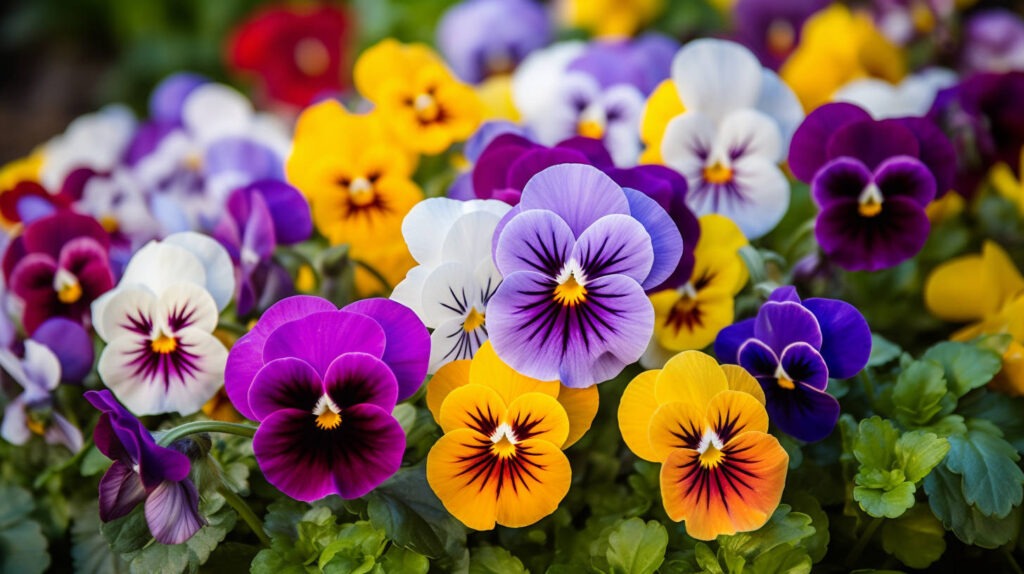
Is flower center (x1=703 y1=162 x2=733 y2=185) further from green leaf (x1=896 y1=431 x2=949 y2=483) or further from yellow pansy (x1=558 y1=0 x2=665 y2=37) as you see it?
yellow pansy (x1=558 y1=0 x2=665 y2=37)

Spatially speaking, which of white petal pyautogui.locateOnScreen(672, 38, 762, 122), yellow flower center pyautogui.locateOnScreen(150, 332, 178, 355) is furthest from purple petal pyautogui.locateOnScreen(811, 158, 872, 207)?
yellow flower center pyautogui.locateOnScreen(150, 332, 178, 355)

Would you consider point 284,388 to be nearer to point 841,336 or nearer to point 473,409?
point 473,409

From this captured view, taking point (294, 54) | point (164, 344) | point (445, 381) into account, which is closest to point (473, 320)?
point (445, 381)

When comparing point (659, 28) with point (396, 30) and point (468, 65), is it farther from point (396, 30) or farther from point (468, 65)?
point (396, 30)

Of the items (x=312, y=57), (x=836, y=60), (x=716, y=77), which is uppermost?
(x=312, y=57)

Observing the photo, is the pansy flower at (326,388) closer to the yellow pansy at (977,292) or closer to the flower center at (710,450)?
the flower center at (710,450)

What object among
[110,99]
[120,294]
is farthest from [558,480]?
[110,99]

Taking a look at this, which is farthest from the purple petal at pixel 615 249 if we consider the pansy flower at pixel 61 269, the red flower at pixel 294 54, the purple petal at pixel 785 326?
the red flower at pixel 294 54
